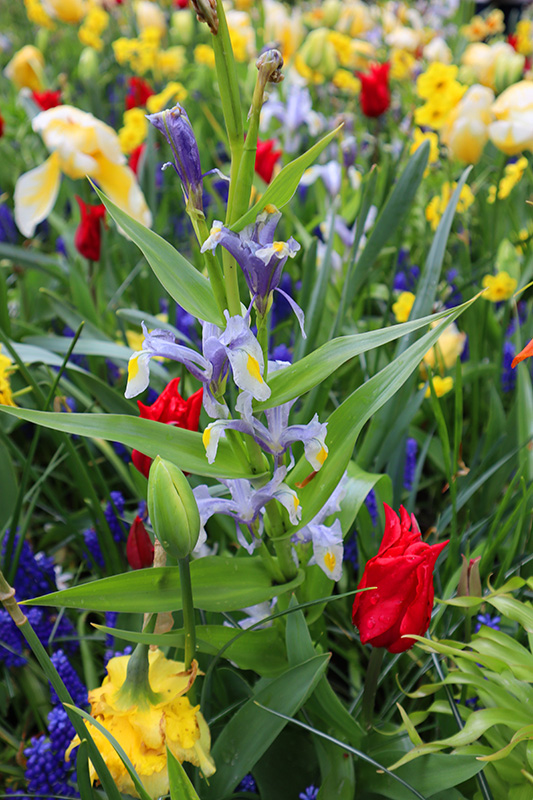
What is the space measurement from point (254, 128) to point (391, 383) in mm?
175

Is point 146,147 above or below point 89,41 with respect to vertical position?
below

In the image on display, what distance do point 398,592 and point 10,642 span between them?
325mm

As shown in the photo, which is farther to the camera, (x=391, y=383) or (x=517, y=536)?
(x=517, y=536)

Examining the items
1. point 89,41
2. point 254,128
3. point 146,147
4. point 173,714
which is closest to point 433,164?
point 146,147

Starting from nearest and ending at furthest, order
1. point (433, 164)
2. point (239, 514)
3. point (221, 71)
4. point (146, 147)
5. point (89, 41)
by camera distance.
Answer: point (221, 71)
point (239, 514)
point (146, 147)
point (433, 164)
point (89, 41)

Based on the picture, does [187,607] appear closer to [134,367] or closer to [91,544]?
[134,367]

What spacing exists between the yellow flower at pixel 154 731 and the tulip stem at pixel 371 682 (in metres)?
0.13

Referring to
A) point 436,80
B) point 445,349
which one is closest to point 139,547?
point 445,349

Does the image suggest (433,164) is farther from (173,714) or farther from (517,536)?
(173,714)

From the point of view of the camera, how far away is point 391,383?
0.43 metres

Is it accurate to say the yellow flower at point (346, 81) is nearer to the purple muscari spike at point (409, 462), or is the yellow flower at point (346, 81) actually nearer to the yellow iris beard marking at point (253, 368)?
the purple muscari spike at point (409, 462)

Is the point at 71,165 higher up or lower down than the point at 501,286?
higher up

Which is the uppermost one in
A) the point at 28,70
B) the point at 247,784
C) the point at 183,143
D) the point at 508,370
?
the point at 28,70

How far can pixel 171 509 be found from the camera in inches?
14.2
